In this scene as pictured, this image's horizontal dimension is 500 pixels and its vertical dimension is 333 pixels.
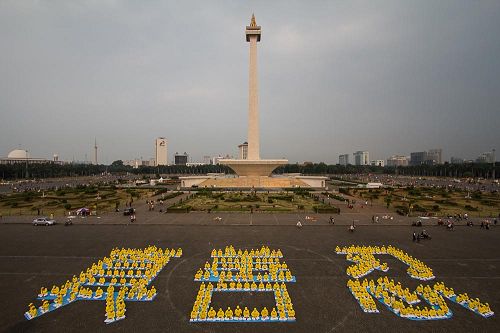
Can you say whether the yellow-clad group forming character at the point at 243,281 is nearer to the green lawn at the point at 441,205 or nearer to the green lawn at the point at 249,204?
the green lawn at the point at 249,204

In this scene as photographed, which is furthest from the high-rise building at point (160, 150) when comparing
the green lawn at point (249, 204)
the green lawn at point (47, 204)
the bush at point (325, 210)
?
the bush at point (325, 210)

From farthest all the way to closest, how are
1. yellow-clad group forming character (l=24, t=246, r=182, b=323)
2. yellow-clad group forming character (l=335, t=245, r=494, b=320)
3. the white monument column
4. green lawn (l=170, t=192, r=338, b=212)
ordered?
the white monument column → green lawn (l=170, t=192, r=338, b=212) → yellow-clad group forming character (l=24, t=246, r=182, b=323) → yellow-clad group forming character (l=335, t=245, r=494, b=320)

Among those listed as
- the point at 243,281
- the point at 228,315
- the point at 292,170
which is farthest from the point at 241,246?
the point at 292,170

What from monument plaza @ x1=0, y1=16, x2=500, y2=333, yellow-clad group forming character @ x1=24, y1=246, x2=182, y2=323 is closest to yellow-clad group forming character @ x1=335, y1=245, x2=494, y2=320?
monument plaza @ x1=0, y1=16, x2=500, y2=333

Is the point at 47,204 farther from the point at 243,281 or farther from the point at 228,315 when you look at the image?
the point at 228,315

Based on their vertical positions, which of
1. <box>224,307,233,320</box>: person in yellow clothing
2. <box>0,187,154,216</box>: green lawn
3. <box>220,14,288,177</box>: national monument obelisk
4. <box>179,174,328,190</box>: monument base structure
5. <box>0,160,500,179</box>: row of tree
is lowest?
<box>224,307,233,320</box>: person in yellow clothing

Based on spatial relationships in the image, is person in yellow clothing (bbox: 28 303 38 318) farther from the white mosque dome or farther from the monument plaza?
the white mosque dome

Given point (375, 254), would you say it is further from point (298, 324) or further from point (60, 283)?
point (60, 283)
